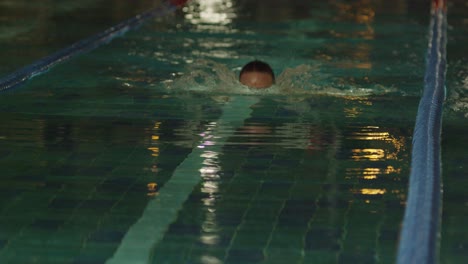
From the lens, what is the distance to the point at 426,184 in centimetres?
554

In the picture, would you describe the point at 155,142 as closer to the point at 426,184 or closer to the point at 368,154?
the point at 368,154

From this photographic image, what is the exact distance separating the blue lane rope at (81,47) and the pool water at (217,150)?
0.40 feet

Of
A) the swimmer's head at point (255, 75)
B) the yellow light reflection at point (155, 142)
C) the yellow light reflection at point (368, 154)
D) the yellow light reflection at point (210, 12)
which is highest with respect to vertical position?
the yellow light reflection at point (210, 12)

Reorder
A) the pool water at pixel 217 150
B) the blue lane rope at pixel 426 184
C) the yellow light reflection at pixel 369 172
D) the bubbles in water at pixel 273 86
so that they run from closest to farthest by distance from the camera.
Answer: the blue lane rope at pixel 426 184 < the pool water at pixel 217 150 < the yellow light reflection at pixel 369 172 < the bubbles in water at pixel 273 86

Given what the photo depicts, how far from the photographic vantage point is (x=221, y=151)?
6453 millimetres

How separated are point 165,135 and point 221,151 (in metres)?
0.58

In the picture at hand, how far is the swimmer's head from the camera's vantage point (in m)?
8.48

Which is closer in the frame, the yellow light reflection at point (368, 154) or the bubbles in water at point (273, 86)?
the yellow light reflection at point (368, 154)

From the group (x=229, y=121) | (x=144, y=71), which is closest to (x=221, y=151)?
(x=229, y=121)

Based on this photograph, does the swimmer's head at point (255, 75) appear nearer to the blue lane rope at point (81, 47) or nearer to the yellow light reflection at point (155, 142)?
the yellow light reflection at point (155, 142)

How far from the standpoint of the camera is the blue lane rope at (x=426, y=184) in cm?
444

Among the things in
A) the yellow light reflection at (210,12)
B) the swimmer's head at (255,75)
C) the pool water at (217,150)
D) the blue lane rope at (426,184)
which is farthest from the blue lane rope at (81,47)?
the blue lane rope at (426,184)

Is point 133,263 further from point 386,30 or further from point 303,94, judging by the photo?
point 386,30

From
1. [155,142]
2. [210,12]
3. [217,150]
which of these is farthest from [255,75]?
[210,12]
